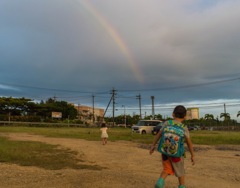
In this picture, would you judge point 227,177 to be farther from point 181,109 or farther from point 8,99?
point 8,99

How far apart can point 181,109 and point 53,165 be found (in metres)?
6.23

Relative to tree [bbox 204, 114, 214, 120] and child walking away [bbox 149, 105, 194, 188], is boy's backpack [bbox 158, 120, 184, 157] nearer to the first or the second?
child walking away [bbox 149, 105, 194, 188]

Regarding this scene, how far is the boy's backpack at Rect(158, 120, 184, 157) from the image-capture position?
5.12 metres

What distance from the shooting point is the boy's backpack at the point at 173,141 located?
512cm

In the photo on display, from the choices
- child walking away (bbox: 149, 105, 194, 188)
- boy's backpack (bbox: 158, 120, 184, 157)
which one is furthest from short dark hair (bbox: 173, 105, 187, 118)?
boy's backpack (bbox: 158, 120, 184, 157)

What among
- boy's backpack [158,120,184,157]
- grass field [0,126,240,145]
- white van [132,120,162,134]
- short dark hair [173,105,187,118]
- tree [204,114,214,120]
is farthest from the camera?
tree [204,114,214,120]

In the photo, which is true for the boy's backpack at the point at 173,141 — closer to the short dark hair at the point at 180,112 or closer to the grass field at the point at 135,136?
the short dark hair at the point at 180,112

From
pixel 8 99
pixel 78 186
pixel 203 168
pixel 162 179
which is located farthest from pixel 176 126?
pixel 8 99

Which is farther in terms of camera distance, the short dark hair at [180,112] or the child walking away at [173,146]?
the short dark hair at [180,112]

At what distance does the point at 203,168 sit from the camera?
32.2 feet

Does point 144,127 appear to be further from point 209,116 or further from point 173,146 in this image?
point 209,116

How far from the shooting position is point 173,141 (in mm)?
5137

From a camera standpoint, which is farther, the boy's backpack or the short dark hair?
the short dark hair

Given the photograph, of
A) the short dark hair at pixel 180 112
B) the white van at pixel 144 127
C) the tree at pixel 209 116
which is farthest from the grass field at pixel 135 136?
the tree at pixel 209 116
